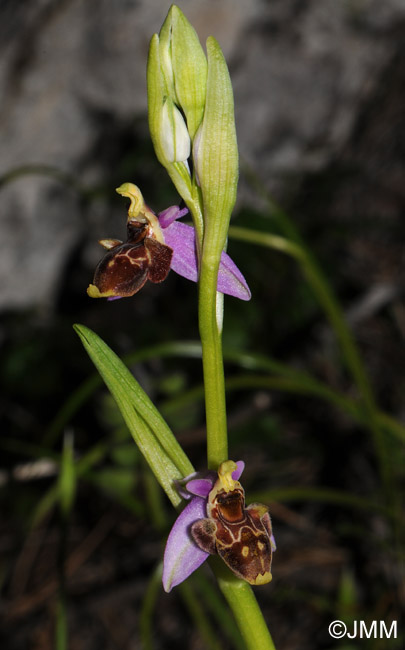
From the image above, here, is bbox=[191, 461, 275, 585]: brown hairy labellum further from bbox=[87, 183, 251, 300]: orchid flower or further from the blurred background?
the blurred background

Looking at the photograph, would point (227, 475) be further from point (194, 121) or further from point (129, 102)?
point (129, 102)

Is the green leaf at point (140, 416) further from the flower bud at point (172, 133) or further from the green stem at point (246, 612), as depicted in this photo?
the flower bud at point (172, 133)

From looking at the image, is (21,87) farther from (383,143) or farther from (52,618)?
(383,143)

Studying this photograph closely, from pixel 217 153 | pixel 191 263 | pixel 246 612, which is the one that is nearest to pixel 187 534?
pixel 246 612

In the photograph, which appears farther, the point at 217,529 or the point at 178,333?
the point at 178,333

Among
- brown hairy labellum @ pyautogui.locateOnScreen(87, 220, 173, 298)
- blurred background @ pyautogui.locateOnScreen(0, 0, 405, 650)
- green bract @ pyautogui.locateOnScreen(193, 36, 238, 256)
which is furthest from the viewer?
blurred background @ pyautogui.locateOnScreen(0, 0, 405, 650)

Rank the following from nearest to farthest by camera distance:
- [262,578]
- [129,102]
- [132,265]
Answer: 1. [262,578]
2. [132,265]
3. [129,102]

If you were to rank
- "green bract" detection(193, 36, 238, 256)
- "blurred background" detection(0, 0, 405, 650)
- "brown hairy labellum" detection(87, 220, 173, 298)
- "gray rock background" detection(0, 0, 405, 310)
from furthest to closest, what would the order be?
"gray rock background" detection(0, 0, 405, 310) < "blurred background" detection(0, 0, 405, 650) < "brown hairy labellum" detection(87, 220, 173, 298) < "green bract" detection(193, 36, 238, 256)

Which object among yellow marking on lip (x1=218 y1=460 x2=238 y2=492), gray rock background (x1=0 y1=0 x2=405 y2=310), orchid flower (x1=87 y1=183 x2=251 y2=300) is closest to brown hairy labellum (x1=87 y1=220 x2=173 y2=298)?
orchid flower (x1=87 y1=183 x2=251 y2=300)
